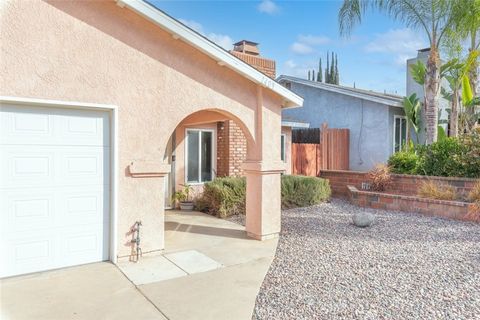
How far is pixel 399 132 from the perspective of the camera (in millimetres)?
17062

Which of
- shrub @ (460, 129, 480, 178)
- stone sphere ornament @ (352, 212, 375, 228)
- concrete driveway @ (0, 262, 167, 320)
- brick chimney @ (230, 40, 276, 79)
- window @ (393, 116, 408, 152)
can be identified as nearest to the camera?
concrete driveway @ (0, 262, 167, 320)

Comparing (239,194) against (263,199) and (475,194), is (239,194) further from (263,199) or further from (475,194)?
(475,194)

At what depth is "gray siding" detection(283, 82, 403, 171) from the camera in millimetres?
16344

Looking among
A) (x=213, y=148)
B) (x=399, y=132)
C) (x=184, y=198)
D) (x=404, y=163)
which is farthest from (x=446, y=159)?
(x=184, y=198)

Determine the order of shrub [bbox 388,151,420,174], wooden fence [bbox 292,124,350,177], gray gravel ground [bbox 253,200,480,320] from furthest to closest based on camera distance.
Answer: wooden fence [bbox 292,124,350,177]
shrub [bbox 388,151,420,174]
gray gravel ground [bbox 253,200,480,320]

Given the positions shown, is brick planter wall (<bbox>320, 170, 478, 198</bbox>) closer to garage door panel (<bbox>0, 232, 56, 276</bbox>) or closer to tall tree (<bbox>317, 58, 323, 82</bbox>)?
garage door panel (<bbox>0, 232, 56, 276</bbox>)

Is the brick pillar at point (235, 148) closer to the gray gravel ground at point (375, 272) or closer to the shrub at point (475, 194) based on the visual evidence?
the gray gravel ground at point (375, 272)

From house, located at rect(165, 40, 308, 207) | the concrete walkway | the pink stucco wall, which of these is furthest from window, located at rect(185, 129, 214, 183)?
the concrete walkway

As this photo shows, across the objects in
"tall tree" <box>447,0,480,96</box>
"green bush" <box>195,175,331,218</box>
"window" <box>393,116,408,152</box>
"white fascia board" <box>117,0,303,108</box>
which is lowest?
"green bush" <box>195,175,331,218</box>

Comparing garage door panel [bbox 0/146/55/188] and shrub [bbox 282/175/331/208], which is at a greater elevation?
garage door panel [bbox 0/146/55/188]

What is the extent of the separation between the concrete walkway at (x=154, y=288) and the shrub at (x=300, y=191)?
177 inches

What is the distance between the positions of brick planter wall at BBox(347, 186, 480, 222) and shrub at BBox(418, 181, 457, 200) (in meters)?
0.42

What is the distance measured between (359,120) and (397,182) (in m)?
5.82

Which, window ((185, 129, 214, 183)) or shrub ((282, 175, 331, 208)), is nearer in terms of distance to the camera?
shrub ((282, 175, 331, 208))
